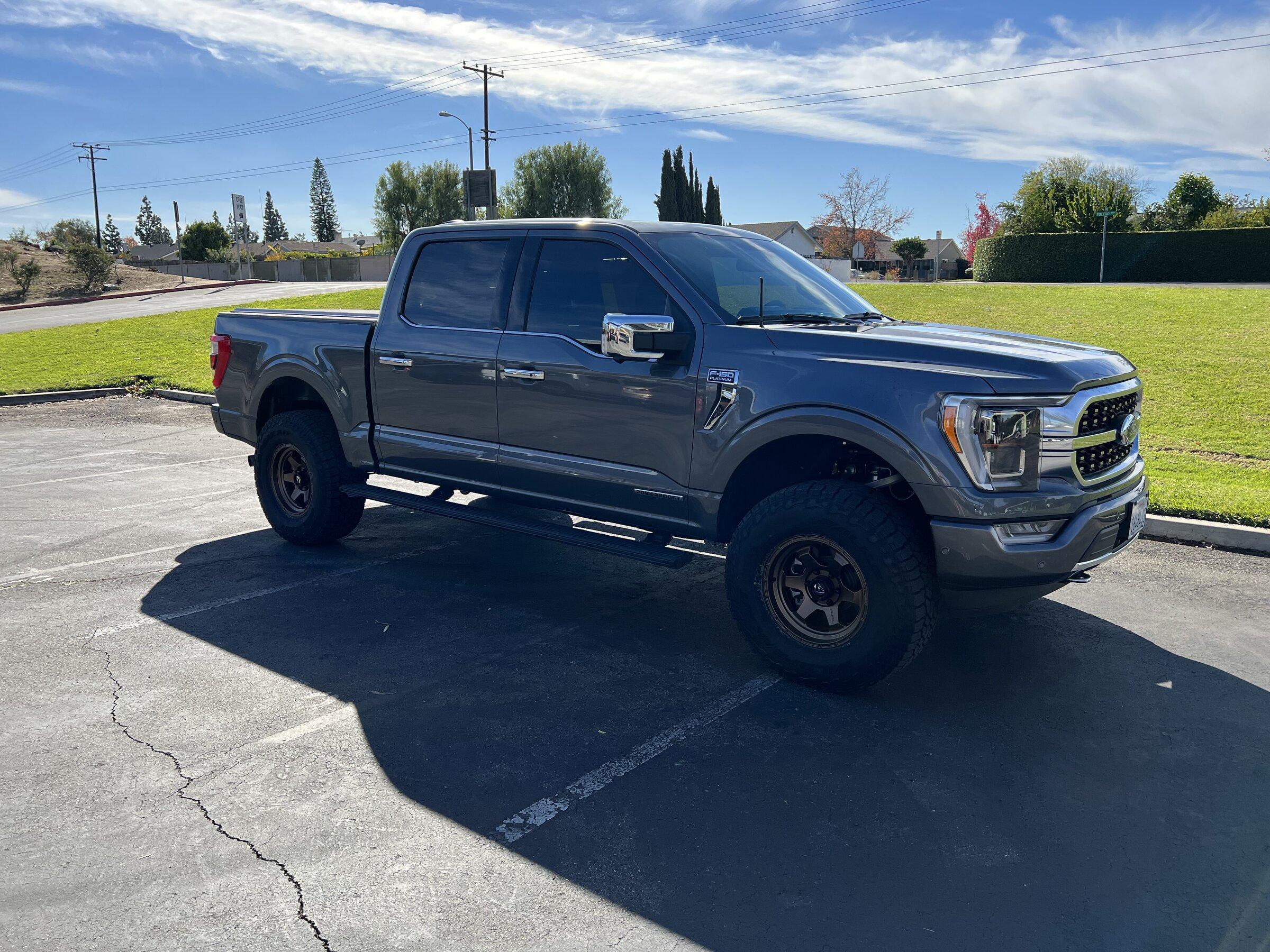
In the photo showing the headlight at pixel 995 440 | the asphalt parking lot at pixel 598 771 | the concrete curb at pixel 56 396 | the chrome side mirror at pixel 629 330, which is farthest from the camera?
the concrete curb at pixel 56 396

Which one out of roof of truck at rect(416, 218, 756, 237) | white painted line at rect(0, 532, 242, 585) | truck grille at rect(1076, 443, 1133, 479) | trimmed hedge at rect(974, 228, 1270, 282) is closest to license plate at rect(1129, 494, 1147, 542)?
truck grille at rect(1076, 443, 1133, 479)

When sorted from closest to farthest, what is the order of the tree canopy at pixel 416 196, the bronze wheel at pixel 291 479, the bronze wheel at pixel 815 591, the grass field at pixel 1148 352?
the bronze wheel at pixel 815 591 → the bronze wheel at pixel 291 479 → the grass field at pixel 1148 352 → the tree canopy at pixel 416 196

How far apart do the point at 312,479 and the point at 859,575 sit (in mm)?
3785

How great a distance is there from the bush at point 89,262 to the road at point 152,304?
17.5 feet

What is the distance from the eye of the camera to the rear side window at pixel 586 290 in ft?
16.3

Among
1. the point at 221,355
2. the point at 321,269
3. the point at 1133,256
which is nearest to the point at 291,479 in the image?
the point at 221,355

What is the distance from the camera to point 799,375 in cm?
435

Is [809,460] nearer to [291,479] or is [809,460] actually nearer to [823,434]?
[823,434]

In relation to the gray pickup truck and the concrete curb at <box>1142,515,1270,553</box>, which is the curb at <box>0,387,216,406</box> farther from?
the concrete curb at <box>1142,515,1270,553</box>

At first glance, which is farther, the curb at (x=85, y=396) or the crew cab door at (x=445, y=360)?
the curb at (x=85, y=396)

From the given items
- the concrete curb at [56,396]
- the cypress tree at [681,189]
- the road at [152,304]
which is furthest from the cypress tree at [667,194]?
the concrete curb at [56,396]

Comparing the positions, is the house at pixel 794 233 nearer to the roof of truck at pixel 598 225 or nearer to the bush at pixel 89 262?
the bush at pixel 89 262

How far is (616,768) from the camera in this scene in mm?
3721

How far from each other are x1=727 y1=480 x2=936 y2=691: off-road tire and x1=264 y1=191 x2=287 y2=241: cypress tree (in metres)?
182
